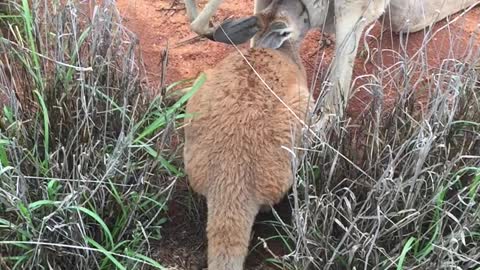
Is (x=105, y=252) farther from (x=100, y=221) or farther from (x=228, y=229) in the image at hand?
(x=228, y=229)

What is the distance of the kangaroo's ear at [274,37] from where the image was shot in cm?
398

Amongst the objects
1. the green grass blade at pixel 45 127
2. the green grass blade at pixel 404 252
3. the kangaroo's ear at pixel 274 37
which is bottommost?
the green grass blade at pixel 404 252

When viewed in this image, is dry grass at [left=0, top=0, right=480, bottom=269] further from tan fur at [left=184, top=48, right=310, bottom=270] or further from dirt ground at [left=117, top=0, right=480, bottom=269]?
dirt ground at [left=117, top=0, right=480, bottom=269]

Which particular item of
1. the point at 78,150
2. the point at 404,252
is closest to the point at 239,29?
the point at 78,150

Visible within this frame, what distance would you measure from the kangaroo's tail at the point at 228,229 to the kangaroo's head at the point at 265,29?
2.94 feet

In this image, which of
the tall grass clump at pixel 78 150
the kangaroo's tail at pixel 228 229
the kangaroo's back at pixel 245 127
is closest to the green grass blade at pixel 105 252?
the tall grass clump at pixel 78 150

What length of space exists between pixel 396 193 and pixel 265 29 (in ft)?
3.83

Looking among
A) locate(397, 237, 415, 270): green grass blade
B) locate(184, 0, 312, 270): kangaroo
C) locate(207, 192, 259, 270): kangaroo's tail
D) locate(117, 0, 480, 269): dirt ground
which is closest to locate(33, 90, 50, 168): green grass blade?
locate(184, 0, 312, 270): kangaroo

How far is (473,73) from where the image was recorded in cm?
380

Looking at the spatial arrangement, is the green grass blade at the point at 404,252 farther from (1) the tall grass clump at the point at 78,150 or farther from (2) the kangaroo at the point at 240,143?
(1) the tall grass clump at the point at 78,150

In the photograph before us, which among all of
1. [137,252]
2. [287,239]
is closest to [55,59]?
[137,252]

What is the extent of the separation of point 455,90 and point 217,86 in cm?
100

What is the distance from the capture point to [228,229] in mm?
3309

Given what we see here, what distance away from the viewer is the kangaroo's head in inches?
157
